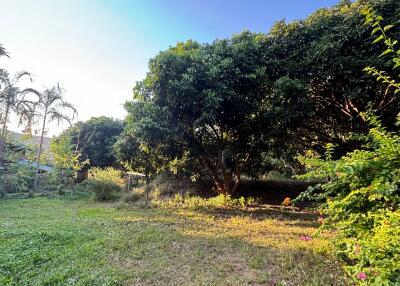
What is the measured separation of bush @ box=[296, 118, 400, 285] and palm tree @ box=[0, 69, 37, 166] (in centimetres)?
1313

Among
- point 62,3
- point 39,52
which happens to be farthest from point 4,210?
point 62,3

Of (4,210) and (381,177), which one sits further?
(4,210)

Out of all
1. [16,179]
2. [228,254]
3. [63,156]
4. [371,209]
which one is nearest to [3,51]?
[63,156]

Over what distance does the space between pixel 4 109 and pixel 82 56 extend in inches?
223

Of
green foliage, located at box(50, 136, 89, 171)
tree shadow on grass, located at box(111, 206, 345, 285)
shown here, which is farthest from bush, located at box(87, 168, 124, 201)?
tree shadow on grass, located at box(111, 206, 345, 285)

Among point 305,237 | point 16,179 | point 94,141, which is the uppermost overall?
point 94,141

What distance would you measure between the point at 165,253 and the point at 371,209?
117 inches

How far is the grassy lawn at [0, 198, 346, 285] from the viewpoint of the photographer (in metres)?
3.30

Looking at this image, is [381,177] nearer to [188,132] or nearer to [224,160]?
[188,132]

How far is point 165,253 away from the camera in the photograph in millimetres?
4145

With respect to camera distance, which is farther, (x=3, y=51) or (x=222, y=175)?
(x=3, y=51)

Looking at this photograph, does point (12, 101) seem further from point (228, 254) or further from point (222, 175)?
point (228, 254)

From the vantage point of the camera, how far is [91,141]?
18562 mm

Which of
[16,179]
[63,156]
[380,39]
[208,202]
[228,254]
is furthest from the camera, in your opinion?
[63,156]
